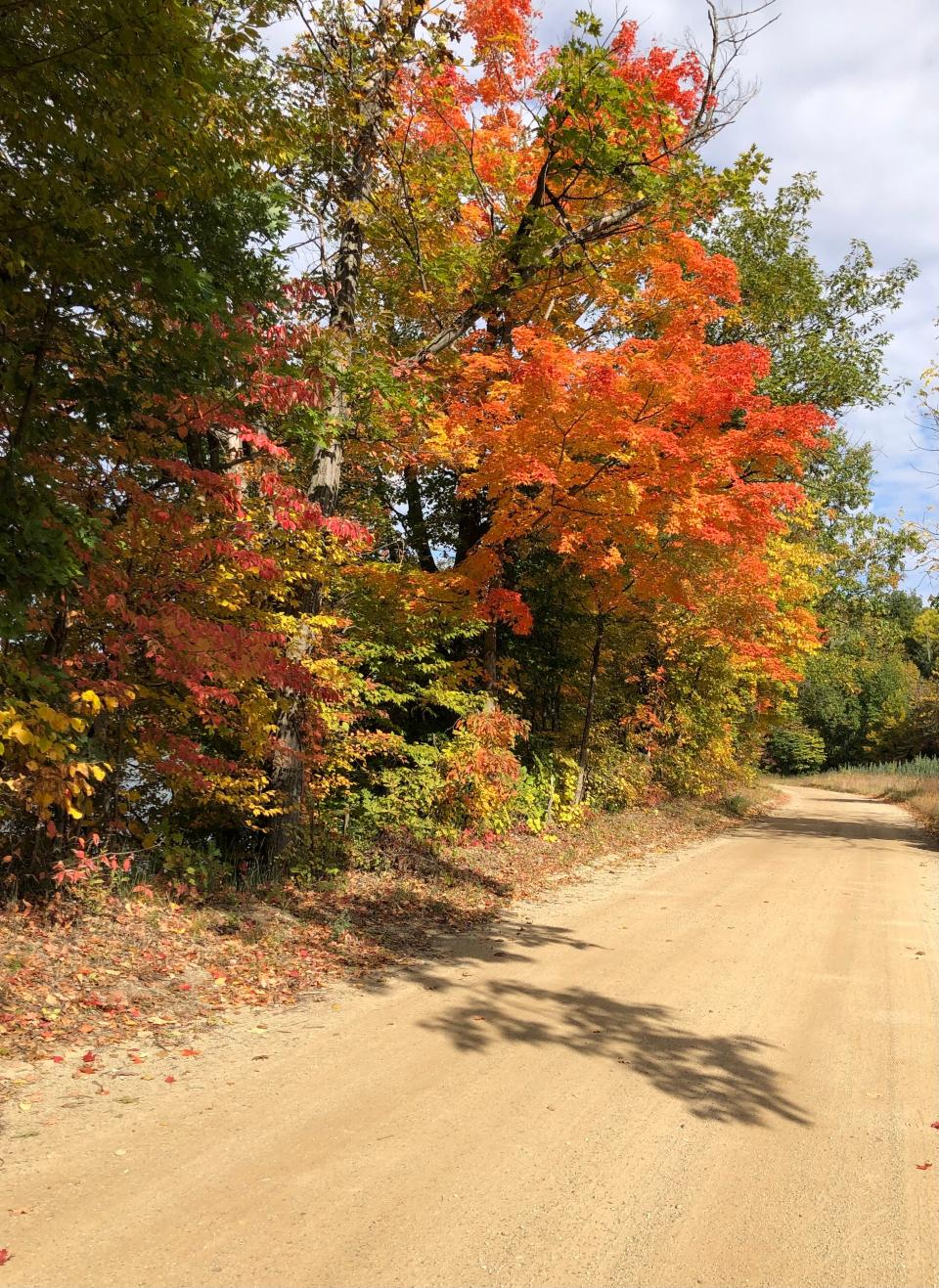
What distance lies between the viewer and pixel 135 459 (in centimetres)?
640

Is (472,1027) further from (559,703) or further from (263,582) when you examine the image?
(559,703)

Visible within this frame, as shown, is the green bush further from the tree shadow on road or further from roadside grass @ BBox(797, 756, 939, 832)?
the tree shadow on road

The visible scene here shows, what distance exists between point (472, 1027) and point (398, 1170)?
71.8 inches

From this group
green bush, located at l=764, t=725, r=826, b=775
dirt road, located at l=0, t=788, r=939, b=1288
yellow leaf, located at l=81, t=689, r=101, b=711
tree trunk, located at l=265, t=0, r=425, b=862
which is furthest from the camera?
green bush, located at l=764, t=725, r=826, b=775

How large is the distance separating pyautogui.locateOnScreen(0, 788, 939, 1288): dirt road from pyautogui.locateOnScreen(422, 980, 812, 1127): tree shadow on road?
20 mm

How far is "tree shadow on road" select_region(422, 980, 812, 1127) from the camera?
14.8 feet

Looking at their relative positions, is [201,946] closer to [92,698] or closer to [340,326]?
[92,698]

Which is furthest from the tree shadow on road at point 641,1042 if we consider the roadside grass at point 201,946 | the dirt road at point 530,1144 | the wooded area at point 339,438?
the wooded area at point 339,438

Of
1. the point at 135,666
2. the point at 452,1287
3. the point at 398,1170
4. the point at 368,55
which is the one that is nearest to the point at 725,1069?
the point at 398,1170

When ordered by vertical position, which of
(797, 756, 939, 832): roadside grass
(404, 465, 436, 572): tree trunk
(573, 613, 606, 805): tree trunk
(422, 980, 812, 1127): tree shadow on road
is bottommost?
(797, 756, 939, 832): roadside grass

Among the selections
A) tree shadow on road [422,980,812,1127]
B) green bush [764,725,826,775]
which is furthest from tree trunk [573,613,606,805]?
green bush [764,725,826,775]

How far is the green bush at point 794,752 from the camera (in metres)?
54.4

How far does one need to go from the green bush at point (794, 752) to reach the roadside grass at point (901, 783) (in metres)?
2.93

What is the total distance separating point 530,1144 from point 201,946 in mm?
3583
